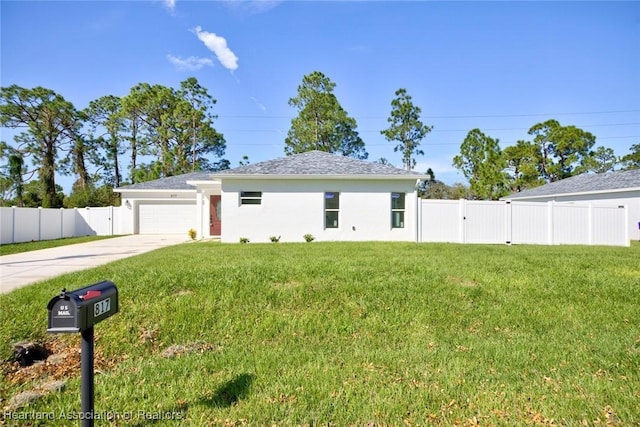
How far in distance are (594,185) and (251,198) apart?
20.7m

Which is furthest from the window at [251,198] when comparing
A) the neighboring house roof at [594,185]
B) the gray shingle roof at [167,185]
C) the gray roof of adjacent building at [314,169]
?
the neighboring house roof at [594,185]

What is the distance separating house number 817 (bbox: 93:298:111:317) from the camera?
1.87 metres

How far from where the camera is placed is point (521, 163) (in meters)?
31.0

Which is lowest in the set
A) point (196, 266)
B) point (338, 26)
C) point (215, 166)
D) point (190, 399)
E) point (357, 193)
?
point (190, 399)

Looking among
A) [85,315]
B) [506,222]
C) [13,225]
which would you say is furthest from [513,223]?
[13,225]

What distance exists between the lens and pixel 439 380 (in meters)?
2.91

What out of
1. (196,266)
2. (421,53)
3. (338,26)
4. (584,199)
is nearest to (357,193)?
(338,26)

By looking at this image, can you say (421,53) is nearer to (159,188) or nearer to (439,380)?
(439,380)

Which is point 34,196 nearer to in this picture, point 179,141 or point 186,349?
point 179,141

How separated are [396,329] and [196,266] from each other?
416 cm

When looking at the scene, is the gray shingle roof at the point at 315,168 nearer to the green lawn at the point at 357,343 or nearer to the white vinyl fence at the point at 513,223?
the white vinyl fence at the point at 513,223

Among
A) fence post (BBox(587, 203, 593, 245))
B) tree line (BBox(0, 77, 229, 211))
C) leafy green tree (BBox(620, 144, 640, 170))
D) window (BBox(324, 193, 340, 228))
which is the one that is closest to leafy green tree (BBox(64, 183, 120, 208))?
tree line (BBox(0, 77, 229, 211))

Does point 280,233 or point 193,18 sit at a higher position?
point 193,18

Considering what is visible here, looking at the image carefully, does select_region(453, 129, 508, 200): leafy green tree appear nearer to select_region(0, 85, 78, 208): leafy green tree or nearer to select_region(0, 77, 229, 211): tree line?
select_region(0, 77, 229, 211): tree line
